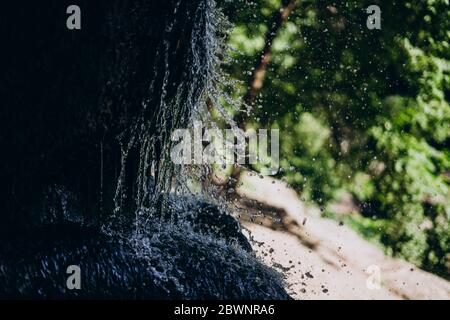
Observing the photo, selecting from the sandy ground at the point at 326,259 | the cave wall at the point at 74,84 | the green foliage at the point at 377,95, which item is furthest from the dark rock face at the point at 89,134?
the green foliage at the point at 377,95

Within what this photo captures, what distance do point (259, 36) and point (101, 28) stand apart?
3.87 metres

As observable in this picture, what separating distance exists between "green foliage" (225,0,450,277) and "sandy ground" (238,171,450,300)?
34cm

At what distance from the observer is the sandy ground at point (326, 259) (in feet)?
16.9

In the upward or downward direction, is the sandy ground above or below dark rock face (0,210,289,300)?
below

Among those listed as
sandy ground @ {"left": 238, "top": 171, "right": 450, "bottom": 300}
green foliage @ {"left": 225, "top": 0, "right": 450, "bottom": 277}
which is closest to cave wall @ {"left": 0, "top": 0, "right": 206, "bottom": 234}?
sandy ground @ {"left": 238, "top": 171, "right": 450, "bottom": 300}

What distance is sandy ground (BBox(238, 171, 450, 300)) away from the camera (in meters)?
5.15

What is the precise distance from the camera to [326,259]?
5.77m

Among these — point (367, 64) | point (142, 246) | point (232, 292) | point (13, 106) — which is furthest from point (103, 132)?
point (367, 64)

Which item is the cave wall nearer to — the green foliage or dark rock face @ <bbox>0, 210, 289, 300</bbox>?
dark rock face @ <bbox>0, 210, 289, 300</bbox>

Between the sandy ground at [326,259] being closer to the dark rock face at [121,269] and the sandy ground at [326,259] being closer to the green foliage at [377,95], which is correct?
the green foliage at [377,95]

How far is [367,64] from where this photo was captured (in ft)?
19.1

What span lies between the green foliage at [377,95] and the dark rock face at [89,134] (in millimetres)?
3344

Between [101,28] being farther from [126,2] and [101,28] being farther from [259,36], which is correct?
[259,36]

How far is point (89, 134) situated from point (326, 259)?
4.04m
